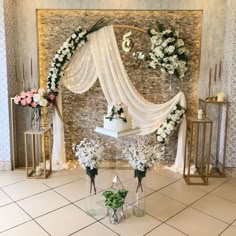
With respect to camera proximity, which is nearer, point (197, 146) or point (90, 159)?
point (90, 159)

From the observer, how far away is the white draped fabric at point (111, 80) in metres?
3.91

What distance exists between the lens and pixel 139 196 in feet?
9.64

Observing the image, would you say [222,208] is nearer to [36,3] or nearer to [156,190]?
[156,190]

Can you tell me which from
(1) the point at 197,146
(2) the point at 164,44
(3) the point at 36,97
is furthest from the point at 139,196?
(2) the point at 164,44

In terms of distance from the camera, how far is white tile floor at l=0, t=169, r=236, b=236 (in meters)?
2.51

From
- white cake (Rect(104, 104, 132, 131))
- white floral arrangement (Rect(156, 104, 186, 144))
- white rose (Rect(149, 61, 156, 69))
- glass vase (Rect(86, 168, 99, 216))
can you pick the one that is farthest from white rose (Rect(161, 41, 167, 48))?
glass vase (Rect(86, 168, 99, 216))

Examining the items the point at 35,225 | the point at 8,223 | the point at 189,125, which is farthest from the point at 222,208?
the point at 8,223

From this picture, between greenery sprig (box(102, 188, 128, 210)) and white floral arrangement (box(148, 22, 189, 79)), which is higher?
white floral arrangement (box(148, 22, 189, 79))

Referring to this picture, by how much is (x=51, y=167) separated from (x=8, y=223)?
1.40 m

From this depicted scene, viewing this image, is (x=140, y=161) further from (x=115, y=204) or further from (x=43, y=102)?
(x=43, y=102)

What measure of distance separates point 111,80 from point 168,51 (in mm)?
919

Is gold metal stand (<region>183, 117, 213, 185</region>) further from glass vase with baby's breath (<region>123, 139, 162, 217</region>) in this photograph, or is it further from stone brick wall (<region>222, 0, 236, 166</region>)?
glass vase with baby's breath (<region>123, 139, 162, 217</region>)

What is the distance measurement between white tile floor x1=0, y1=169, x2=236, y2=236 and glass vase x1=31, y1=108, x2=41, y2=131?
69 centimetres

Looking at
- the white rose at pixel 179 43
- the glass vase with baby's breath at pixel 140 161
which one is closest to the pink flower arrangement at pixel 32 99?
the glass vase with baby's breath at pixel 140 161
